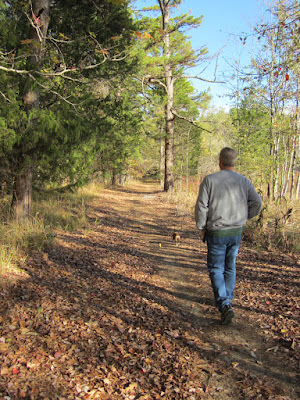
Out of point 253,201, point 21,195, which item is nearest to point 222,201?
point 253,201

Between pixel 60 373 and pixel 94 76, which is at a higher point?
pixel 94 76

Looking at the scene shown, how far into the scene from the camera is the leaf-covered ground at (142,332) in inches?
91.1

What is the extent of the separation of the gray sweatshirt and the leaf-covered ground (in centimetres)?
122

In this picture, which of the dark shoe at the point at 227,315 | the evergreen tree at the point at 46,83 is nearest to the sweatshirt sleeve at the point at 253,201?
the dark shoe at the point at 227,315

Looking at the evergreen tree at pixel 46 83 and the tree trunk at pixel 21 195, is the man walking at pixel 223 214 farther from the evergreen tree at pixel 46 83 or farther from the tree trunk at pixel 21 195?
the tree trunk at pixel 21 195

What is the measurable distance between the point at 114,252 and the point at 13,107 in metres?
3.60

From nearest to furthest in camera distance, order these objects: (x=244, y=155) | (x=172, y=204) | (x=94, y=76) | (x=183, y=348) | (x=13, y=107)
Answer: (x=183, y=348)
(x=13, y=107)
(x=94, y=76)
(x=244, y=155)
(x=172, y=204)

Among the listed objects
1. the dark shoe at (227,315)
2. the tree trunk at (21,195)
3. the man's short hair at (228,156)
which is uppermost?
the man's short hair at (228,156)

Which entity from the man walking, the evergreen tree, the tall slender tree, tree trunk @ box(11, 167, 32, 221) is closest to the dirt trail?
the man walking

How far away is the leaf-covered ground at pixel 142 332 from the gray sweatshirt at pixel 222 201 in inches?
48.1

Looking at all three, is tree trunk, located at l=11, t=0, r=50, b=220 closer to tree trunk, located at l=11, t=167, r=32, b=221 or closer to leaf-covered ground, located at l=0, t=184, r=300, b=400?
tree trunk, located at l=11, t=167, r=32, b=221

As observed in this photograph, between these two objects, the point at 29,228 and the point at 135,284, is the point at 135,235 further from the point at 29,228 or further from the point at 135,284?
the point at 135,284

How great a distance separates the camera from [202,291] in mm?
4391

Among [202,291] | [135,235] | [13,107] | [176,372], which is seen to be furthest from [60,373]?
[135,235]
